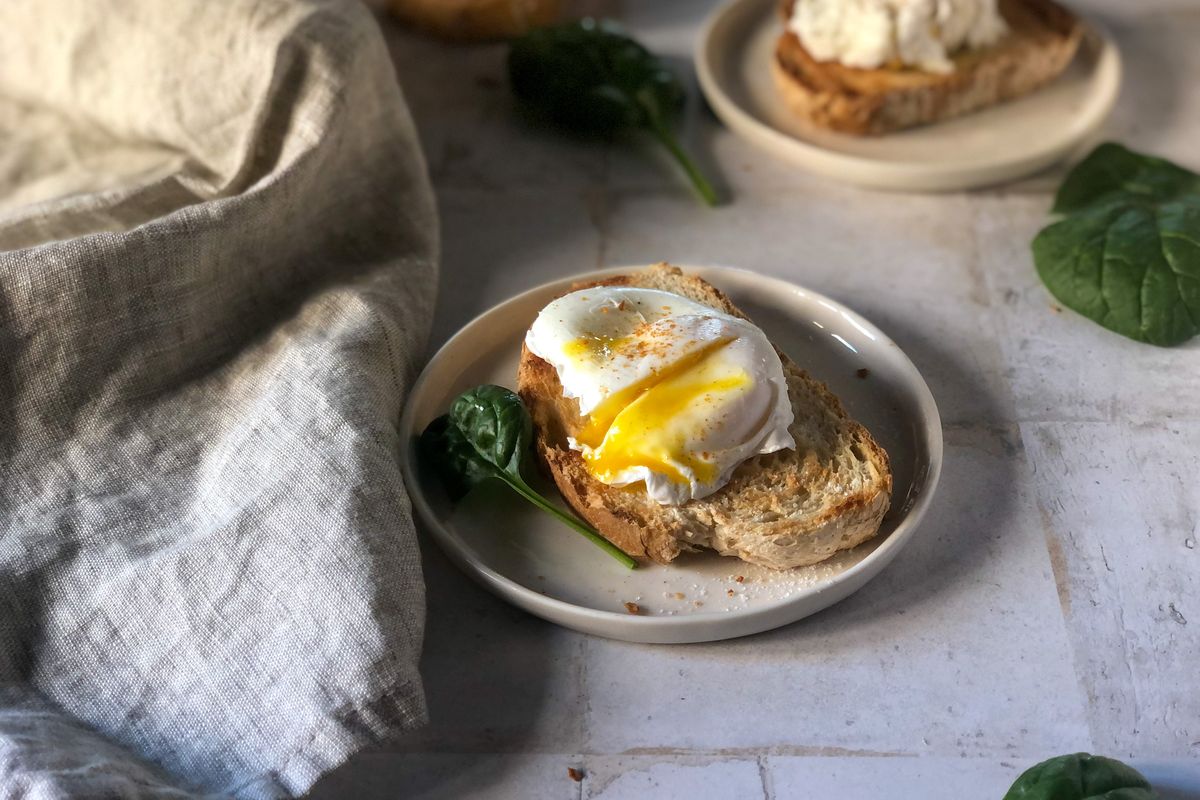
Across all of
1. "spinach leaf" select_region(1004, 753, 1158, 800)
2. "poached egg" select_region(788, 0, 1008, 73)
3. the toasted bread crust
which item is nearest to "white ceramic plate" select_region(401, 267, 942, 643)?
"spinach leaf" select_region(1004, 753, 1158, 800)

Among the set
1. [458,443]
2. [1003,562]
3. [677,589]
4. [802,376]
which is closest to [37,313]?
[458,443]

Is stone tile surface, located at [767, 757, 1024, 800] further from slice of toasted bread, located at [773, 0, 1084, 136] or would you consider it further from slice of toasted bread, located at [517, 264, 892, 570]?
slice of toasted bread, located at [773, 0, 1084, 136]

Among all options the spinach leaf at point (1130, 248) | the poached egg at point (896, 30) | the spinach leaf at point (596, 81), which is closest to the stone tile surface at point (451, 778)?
the spinach leaf at point (1130, 248)

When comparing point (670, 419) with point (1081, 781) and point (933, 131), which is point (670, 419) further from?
point (933, 131)

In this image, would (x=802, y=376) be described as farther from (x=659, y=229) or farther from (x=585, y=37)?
(x=585, y=37)

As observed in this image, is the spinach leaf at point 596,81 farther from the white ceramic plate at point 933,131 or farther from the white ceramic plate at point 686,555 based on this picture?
the white ceramic plate at point 686,555
